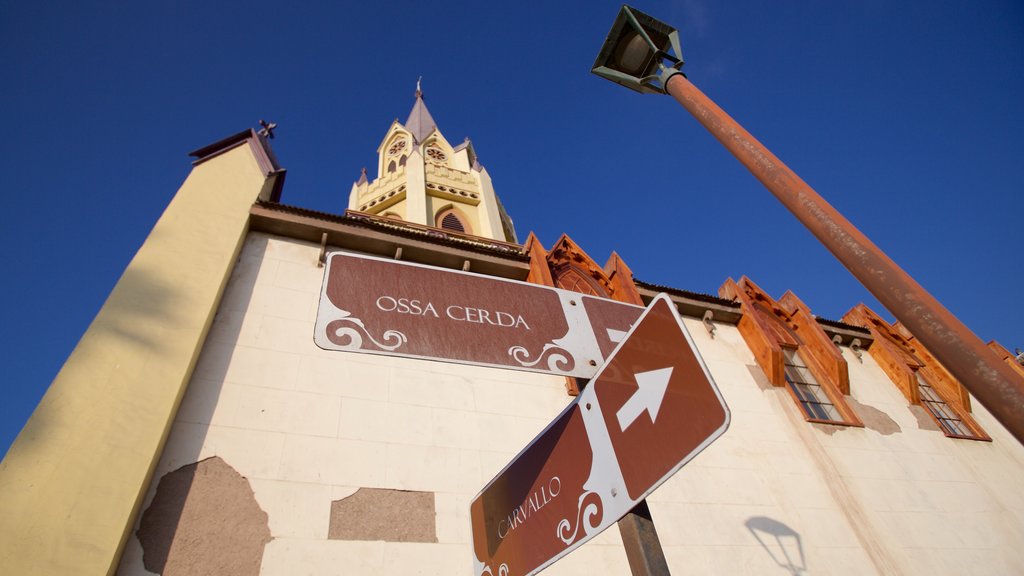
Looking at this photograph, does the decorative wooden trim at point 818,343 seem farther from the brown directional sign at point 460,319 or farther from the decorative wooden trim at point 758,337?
the brown directional sign at point 460,319

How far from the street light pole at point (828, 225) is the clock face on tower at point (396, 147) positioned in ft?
86.0

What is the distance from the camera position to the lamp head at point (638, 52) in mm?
5445

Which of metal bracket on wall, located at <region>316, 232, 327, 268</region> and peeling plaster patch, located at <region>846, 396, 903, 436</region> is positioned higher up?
metal bracket on wall, located at <region>316, 232, 327, 268</region>

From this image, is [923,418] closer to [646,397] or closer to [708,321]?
[708,321]

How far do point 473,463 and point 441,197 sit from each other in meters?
17.7

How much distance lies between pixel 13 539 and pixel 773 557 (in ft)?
25.9

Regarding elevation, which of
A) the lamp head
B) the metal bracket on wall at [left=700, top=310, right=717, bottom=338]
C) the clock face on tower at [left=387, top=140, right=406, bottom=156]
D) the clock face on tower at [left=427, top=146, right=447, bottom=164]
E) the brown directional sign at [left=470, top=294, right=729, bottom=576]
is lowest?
the brown directional sign at [left=470, top=294, right=729, bottom=576]

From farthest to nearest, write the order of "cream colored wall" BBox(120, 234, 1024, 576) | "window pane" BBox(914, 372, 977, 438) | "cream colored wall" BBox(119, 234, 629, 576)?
"window pane" BBox(914, 372, 977, 438), "cream colored wall" BBox(120, 234, 1024, 576), "cream colored wall" BBox(119, 234, 629, 576)

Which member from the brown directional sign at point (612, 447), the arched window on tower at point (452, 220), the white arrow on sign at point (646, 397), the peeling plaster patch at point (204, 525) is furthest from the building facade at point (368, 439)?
the arched window on tower at point (452, 220)

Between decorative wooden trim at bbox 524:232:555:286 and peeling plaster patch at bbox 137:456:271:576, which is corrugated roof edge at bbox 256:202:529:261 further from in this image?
peeling plaster patch at bbox 137:456:271:576

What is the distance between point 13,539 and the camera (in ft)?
13.3

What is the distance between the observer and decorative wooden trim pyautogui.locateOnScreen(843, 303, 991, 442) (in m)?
11.0

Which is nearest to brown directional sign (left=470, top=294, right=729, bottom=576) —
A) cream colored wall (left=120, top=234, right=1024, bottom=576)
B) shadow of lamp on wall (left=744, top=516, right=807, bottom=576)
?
cream colored wall (left=120, top=234, right=1024, bottom=576)

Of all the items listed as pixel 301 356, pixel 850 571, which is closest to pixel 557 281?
pixel 301 356
